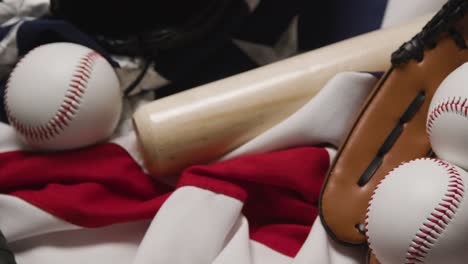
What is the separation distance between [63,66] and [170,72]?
0.82 ft

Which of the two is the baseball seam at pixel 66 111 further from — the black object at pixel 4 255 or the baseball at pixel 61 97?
the black object at pixel 4 255

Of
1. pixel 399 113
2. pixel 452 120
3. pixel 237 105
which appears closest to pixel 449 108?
pixel 452 120

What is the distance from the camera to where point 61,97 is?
72 centimetres

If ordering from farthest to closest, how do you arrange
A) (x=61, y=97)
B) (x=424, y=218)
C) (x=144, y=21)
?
(x=144, y=21) → (x=61, y=97) → (x=424, y=218)

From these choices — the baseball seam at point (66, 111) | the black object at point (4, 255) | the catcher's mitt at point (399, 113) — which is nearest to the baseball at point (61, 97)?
the baseball seam at point (66, 111)

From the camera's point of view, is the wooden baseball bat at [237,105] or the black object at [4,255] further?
the wooden baseball bat at [237,105]

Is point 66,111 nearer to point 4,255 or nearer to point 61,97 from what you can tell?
point 61,97

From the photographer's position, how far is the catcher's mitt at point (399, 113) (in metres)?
0.74

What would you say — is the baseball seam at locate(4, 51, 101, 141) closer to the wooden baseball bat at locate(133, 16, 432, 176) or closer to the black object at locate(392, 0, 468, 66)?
the wooden baseball bat at locate(133, 16, 432, 176)

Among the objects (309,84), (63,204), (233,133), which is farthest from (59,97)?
(309,84)

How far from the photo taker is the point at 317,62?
83 cm

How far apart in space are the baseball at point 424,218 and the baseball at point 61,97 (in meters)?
0.39

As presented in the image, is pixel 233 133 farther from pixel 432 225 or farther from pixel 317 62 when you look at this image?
pixel 432 225

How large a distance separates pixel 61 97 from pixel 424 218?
47cm
